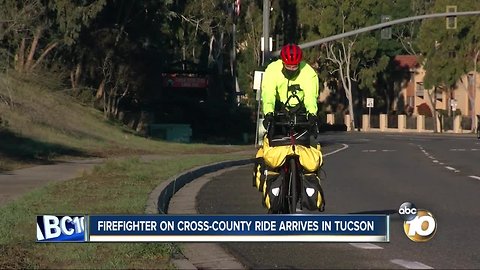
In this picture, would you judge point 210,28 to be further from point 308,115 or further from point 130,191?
point 308,115

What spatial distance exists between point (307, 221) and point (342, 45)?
258 feet

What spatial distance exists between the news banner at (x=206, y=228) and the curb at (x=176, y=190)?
3.32 feet

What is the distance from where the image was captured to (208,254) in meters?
10.4

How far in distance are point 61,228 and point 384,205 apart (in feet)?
29.5

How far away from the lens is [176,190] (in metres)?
19.2

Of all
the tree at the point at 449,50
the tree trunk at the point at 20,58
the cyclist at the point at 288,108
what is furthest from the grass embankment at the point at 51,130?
the tree at the point at 449,50

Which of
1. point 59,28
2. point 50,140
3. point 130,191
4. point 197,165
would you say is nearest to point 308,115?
point 130,191

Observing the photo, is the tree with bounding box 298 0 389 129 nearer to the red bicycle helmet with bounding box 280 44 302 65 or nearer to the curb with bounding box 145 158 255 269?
the curb with bounding box 145 158 255 269

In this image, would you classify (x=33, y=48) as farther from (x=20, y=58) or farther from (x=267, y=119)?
(x=267, y=119)

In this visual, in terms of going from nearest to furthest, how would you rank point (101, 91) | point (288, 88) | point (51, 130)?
point (288, 88)
point (51, 130)
point (101, 91)

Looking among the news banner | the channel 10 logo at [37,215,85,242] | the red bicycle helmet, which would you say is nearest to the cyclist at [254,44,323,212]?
the red bicycle helmet

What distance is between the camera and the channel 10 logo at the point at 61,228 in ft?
26.8

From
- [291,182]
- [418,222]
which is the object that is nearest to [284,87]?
[291,182]

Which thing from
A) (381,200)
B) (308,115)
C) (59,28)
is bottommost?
(381,200)
